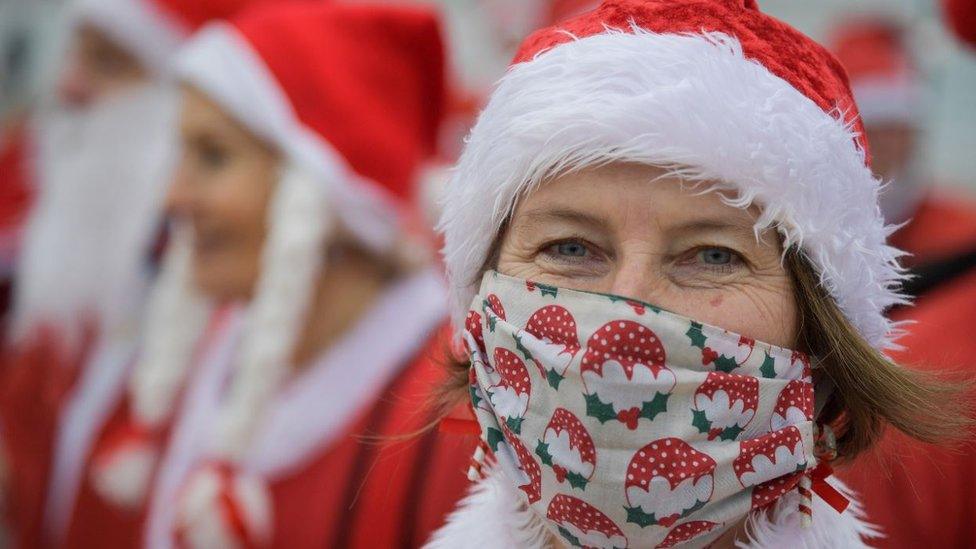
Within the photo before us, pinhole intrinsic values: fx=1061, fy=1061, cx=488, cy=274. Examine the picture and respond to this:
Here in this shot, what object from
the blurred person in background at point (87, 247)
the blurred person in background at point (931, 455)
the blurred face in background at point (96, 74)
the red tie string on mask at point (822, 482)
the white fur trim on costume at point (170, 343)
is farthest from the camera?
the blurred face in background at point (96, 74)

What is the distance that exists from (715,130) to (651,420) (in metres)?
0.43

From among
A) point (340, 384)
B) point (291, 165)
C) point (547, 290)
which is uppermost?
point (291, 165)

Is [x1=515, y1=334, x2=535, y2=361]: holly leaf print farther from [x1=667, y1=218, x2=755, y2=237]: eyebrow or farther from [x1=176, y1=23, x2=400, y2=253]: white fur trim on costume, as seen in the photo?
[x1=176, y1=23, x2=400, y2=253]: white fur trim on costume

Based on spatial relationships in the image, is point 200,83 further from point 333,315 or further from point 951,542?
point 951,542

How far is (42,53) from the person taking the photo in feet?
23.1

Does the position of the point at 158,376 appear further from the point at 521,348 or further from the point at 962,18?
the point at 962,18

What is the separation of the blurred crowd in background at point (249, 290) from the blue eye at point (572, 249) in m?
0.43

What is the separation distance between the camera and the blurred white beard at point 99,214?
13.7 ft

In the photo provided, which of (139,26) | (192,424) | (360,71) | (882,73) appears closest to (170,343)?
(192,424)

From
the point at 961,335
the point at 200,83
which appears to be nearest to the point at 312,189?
the point at 200,83

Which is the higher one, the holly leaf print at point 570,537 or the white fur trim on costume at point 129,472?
the holly leaf print at point 570,537

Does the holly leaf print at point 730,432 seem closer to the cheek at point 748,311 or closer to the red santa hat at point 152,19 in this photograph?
the cheek at point 748,311

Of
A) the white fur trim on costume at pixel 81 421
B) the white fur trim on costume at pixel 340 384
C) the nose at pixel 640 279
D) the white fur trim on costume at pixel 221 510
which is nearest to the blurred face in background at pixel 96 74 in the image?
the white fur trim on costume at pixel 81 421

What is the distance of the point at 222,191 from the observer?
3.20 m
